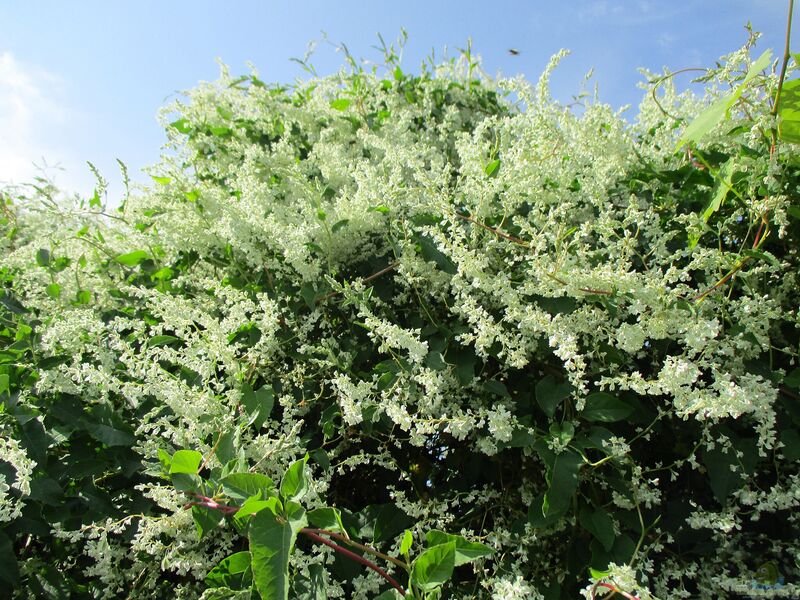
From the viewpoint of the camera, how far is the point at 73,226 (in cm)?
309

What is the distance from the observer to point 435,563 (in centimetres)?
129

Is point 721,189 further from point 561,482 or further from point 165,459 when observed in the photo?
point 165,459

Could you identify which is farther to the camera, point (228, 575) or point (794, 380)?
point (794, 380)

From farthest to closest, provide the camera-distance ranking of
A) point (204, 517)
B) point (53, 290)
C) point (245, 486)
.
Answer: point (53, 290) < point (204, 517) < point (245, 486)

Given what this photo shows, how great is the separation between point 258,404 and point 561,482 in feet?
2.91

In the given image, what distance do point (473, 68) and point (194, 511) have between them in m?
2.97

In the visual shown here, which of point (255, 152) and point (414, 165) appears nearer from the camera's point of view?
point (414, 165)

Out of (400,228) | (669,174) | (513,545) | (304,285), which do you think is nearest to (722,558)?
(513,545)

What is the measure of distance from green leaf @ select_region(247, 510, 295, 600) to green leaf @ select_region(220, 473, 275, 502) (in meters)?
0.08

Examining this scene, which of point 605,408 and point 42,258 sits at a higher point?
point 42,258

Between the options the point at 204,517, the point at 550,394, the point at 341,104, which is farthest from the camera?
the point at 341,104

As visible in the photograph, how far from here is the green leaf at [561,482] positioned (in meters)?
1.56

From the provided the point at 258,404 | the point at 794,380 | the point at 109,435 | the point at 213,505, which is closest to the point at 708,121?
the point at 794,380

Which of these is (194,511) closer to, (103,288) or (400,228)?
(400,228)
